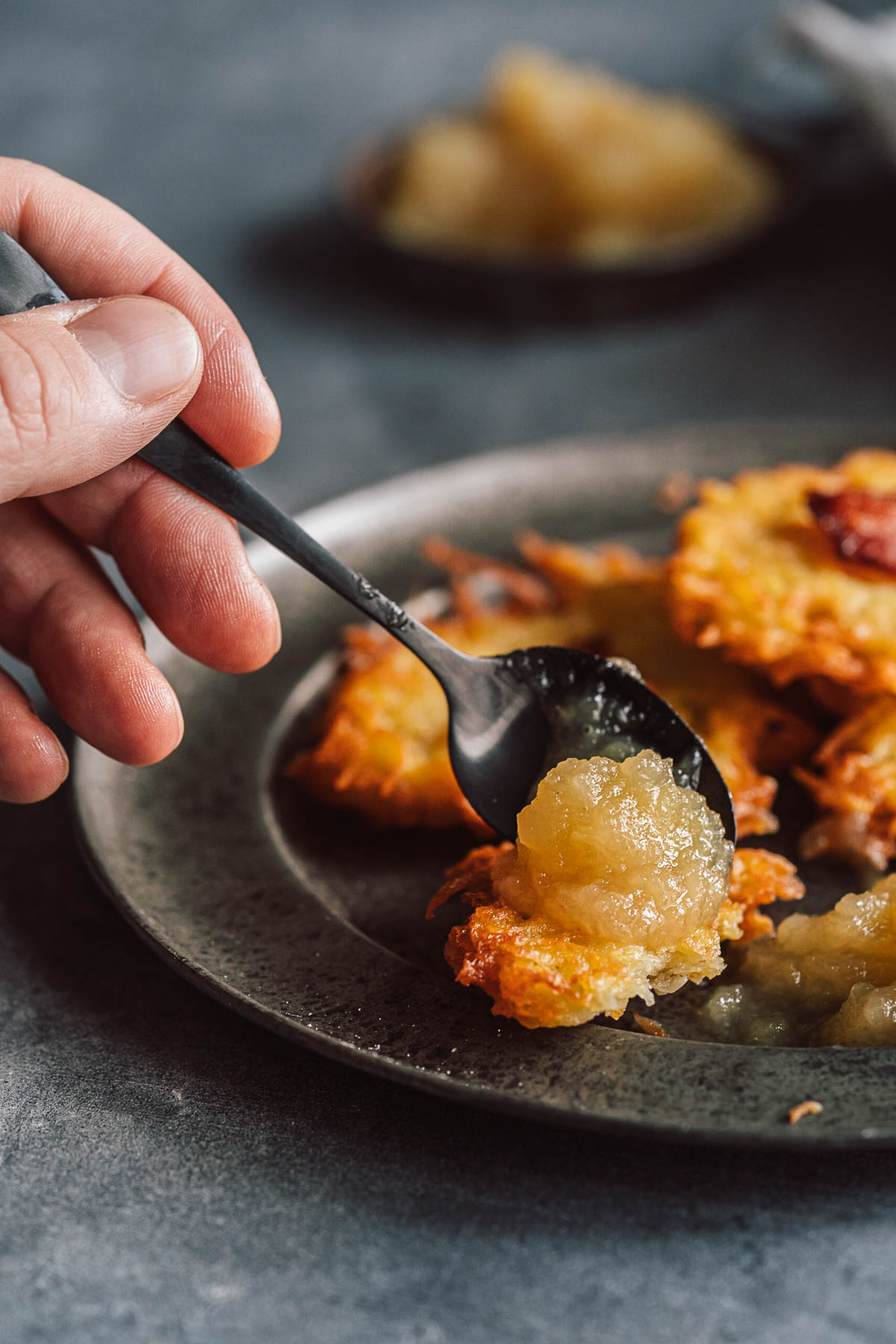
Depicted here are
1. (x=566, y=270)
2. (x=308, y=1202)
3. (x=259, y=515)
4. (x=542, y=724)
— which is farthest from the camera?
(x=566, y=270)

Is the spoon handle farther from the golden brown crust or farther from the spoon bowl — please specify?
the golden brown crust

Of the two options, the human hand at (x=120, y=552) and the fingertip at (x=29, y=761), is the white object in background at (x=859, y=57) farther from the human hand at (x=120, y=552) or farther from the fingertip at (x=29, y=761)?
the fingertip at (x=29, y=761)

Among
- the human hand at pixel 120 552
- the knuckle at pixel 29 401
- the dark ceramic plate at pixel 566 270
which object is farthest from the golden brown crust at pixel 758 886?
the dark ceramic plate at pixel 566 270

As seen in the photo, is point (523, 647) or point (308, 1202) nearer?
point (308, 1202)

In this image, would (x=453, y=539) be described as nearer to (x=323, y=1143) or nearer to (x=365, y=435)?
(x=365, y=435)

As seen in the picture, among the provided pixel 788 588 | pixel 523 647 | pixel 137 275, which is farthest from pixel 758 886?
pixel 137 275

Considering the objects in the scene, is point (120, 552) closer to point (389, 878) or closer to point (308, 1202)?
point (389, 878)

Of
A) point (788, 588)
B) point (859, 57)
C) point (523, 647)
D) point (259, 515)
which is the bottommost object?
point (523, 647)
